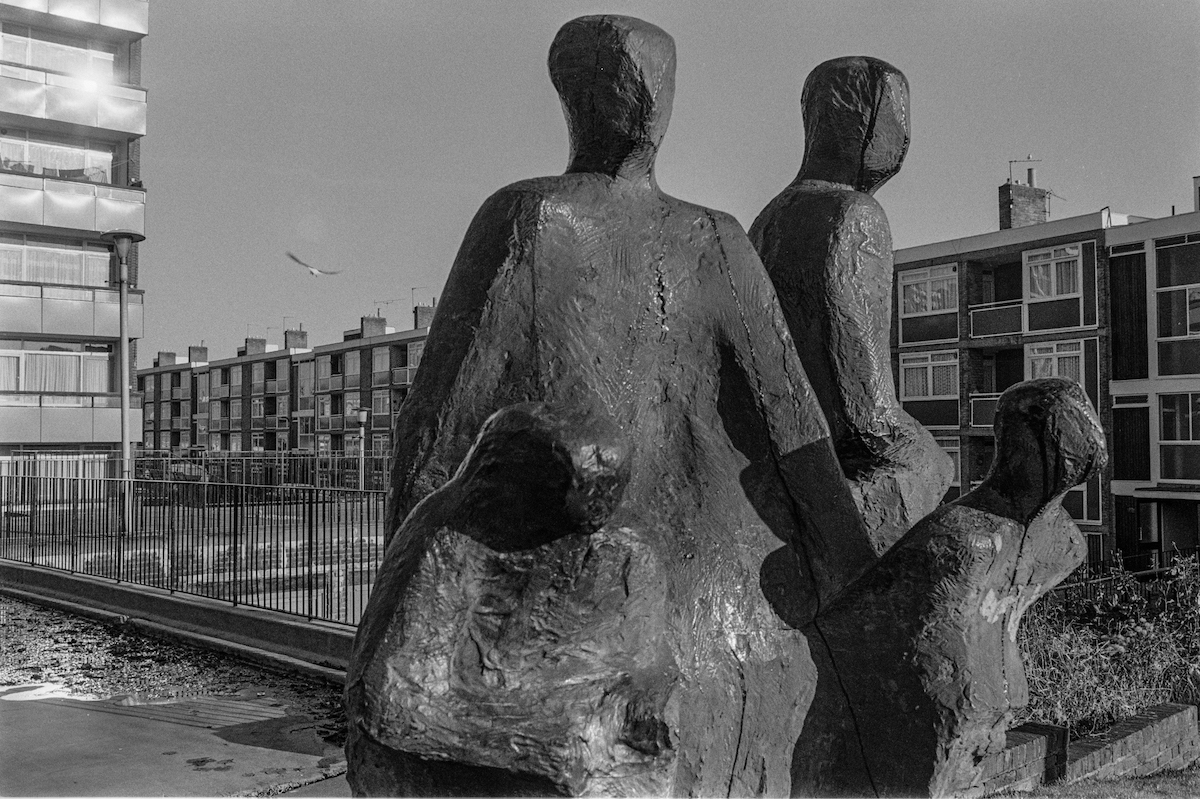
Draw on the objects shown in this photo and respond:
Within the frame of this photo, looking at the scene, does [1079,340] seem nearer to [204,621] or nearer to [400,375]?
[204,621]

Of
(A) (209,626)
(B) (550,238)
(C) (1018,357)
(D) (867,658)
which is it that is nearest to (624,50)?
(B) (550,238)

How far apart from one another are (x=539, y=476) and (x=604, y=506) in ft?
0.39

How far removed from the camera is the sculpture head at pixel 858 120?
12.4 feet

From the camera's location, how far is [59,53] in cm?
2055

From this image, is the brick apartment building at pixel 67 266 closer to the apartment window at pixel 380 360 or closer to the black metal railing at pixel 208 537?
the black metal railing at pixel 208 537

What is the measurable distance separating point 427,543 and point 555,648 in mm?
274

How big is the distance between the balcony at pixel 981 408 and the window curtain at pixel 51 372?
2250 centimetres

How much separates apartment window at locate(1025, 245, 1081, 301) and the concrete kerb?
21.5 meters

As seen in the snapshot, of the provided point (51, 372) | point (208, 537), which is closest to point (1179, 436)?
point (208, 537)

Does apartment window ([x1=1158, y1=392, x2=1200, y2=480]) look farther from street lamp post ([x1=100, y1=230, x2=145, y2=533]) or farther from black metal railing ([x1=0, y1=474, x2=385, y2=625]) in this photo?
street lamp post ([x1=100, y1=230, x2=145, y2=533])

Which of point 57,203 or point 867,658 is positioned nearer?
point 867,658

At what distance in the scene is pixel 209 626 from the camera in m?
Result: 12.8

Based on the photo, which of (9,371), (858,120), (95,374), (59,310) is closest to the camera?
(858,120)

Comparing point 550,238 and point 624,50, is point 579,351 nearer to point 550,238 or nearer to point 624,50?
point 550,238
